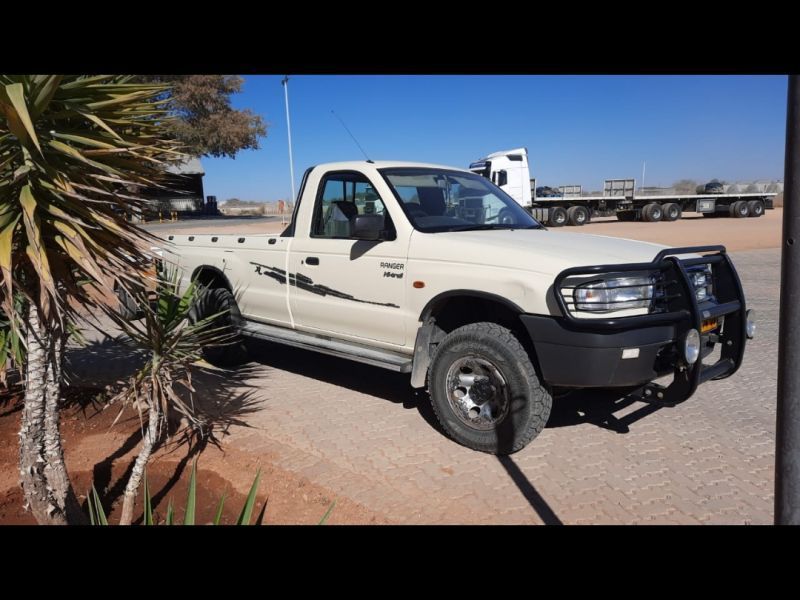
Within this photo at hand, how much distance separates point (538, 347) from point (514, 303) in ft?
1.08

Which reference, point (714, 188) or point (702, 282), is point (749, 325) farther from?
point (714, 188)

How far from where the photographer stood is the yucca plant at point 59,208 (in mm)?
2432

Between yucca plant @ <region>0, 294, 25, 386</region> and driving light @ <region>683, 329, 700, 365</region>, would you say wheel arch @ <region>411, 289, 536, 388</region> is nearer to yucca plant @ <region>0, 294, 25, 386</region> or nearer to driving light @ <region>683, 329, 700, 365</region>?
driving light @ <region>683, 329, 700, 365</region>

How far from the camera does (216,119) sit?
Answer: 4150cm

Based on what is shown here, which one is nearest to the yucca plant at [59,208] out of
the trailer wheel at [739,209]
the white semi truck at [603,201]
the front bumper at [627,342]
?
the front bumper at [627,342]

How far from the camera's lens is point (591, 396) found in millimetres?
5254

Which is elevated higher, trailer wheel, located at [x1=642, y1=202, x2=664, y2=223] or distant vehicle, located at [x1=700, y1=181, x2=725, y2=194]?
distant vehicle, located at [x1=700, y1=181, x2=725, y2=194]

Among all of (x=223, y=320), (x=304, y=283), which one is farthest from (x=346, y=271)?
(x=223, y=320)

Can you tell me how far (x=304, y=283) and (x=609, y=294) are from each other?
2751 millimetres

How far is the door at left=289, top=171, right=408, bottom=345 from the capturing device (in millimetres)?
4504

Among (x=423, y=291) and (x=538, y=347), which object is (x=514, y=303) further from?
(x=423, y=291)

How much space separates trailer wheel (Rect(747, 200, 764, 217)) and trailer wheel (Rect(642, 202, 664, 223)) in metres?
8.06

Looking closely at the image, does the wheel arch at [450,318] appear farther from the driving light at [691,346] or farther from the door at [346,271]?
the driving light at [691,346]

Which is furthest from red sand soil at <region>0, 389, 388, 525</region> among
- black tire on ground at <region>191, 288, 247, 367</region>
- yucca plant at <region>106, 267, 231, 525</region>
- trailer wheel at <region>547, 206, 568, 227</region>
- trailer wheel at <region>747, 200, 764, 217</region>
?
trailer wheel at <region>747, 200, 764, 217</region>
